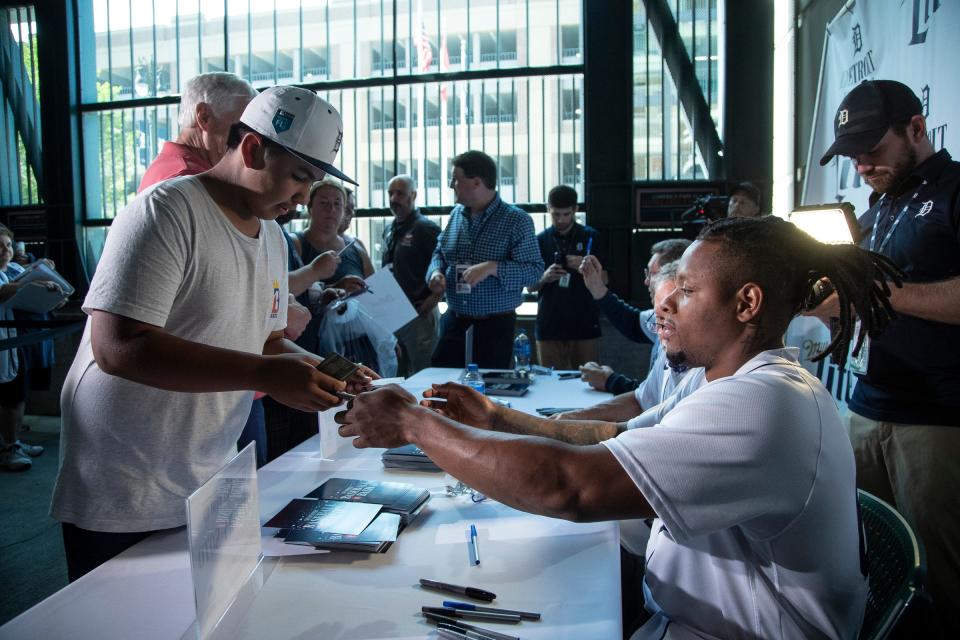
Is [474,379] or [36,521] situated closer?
[474,379]

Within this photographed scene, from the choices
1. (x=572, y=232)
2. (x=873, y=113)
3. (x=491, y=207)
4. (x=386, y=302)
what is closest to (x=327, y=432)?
(x=386, y=302)

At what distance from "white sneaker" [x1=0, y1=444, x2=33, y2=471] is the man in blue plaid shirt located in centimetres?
283

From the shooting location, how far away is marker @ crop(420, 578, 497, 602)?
1.08m

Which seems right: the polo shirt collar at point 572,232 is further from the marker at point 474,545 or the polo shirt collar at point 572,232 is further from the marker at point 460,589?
the marker at point 460,589

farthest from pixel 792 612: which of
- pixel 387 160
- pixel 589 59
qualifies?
pixel 387 160

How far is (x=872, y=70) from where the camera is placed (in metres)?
3.23

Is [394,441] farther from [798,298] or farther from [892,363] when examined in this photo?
[892,363]

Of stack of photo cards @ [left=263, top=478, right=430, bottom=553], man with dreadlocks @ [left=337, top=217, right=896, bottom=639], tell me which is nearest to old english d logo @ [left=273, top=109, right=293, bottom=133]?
man with dreadlocks @ [left=337, top=217, right=896, bottom=639]

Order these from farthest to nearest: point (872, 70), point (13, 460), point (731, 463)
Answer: point (13, 460) → point (872, 70) → point (731, 463)

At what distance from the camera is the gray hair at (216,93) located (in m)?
1.65

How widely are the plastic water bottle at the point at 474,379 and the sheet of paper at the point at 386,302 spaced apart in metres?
0.43

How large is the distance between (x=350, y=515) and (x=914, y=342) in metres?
1.70

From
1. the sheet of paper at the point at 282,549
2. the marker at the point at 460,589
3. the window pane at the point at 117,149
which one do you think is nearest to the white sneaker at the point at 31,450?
the window pane at the point at 117,149

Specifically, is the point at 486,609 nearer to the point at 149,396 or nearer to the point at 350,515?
the point at 350,515
